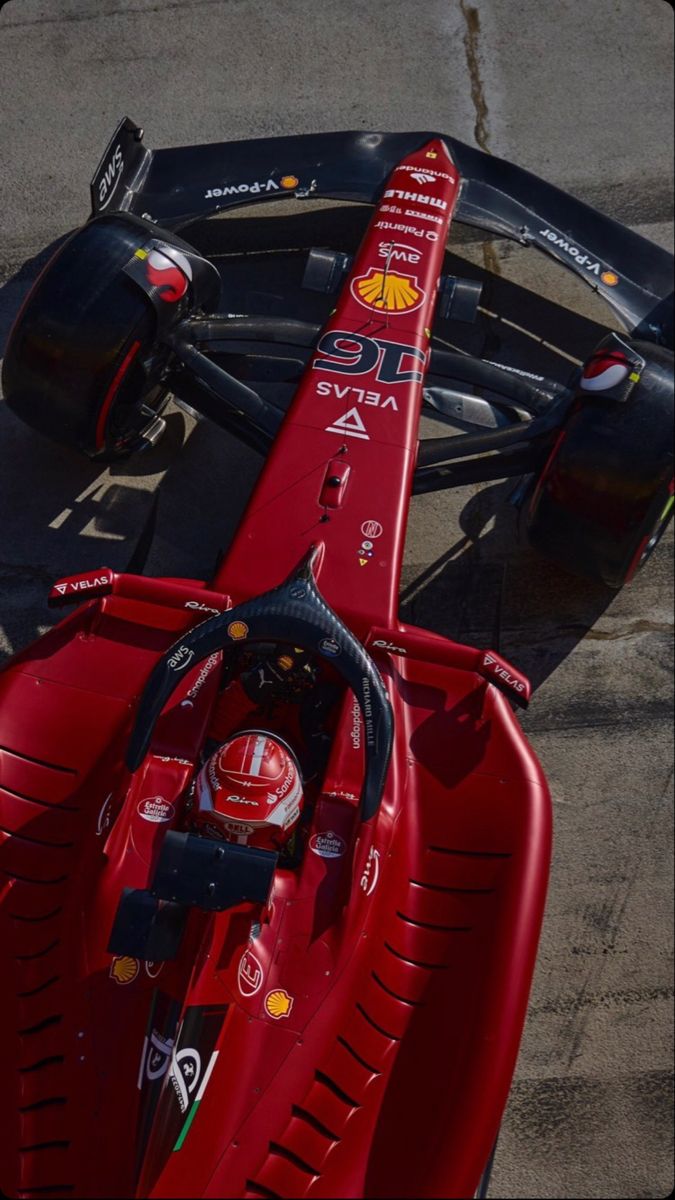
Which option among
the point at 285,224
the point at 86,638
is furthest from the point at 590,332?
the point at 86,638

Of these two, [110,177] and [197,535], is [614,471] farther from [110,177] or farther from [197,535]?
[110,177]

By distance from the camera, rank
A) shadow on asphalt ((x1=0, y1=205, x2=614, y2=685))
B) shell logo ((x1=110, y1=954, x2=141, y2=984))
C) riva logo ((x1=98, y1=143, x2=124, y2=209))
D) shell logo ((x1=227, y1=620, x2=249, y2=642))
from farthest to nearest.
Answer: riva logo ((x1=98, y1=143, x2=124, y2=209)) < shadow on asphalt ((x1=0, y1=205, x2=614, y2=685)) < shell logo ((x1=227, y1=620, x2=249, y2=642)) < shell logo ((x1=110, y1=954, x2=141, y2=984))

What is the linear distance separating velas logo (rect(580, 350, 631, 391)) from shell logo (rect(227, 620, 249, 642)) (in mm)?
2313

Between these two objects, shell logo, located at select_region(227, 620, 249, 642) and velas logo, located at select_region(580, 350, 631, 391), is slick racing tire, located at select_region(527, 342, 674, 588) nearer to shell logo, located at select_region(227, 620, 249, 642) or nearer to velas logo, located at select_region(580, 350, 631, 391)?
velas logo, located at select_region(580, 350, 631, 391)

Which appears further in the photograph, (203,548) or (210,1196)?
(203,548)

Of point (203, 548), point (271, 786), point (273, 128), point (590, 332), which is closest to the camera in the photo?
point (271, 786)

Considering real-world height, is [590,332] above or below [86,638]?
above

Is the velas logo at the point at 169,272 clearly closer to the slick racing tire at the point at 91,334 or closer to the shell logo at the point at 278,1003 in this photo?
the slick racing tire at the point at 91,334

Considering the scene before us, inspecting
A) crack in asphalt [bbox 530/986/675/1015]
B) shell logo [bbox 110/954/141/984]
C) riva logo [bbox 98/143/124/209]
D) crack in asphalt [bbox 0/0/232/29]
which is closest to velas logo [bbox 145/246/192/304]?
riva logo [bbox 98/143/124/209]

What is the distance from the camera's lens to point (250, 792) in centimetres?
448

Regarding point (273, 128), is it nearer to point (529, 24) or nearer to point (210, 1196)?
point (529, 24)

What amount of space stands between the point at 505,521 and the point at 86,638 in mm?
2679

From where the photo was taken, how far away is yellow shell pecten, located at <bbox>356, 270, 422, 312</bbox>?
20.7 ft

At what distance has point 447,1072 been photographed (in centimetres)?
452
